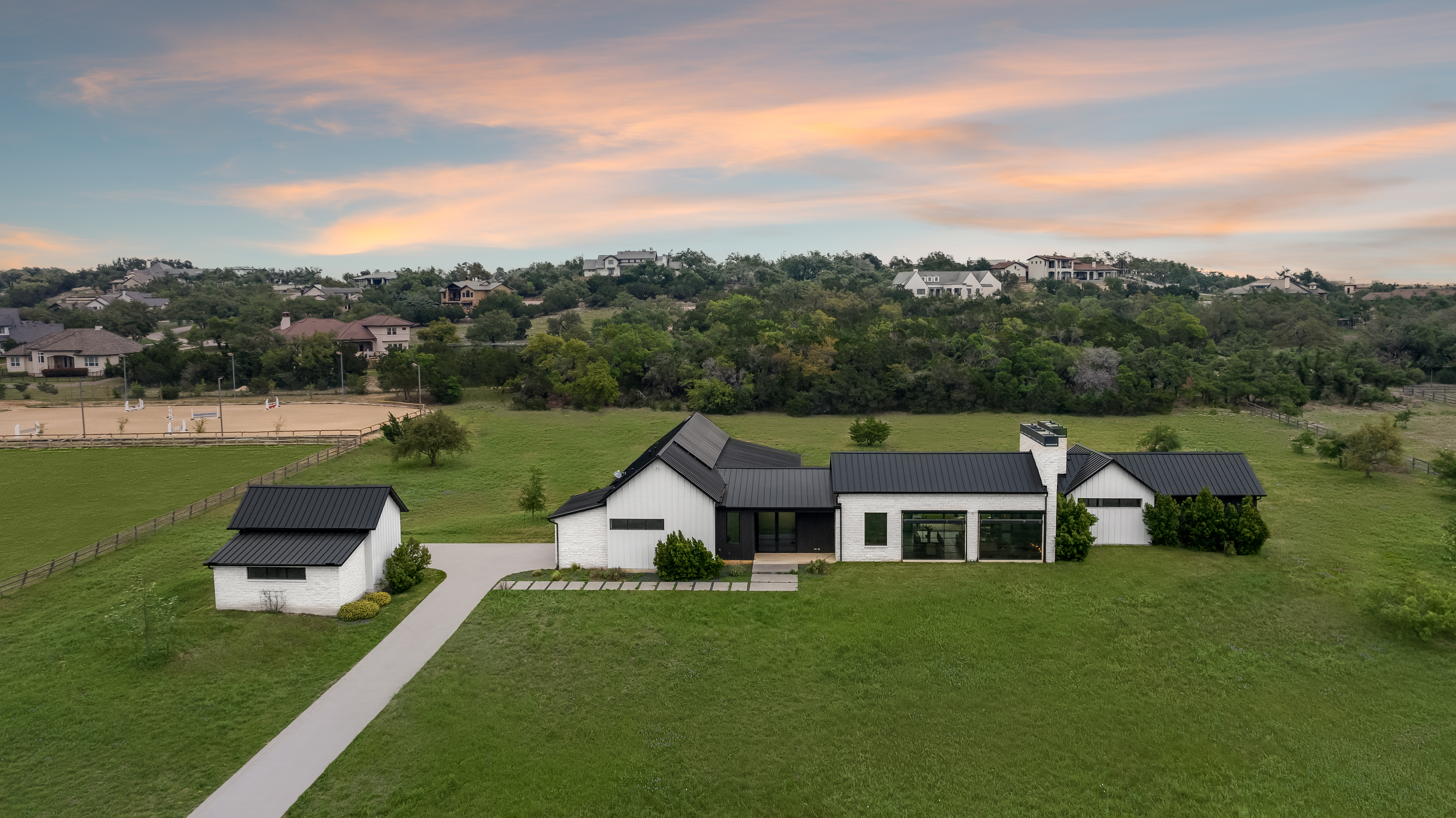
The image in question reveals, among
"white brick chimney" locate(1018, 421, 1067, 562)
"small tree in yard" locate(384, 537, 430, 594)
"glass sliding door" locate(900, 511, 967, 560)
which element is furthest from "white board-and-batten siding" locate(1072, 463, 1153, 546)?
"small tree in yard" locate(384, 537, 430, 594)

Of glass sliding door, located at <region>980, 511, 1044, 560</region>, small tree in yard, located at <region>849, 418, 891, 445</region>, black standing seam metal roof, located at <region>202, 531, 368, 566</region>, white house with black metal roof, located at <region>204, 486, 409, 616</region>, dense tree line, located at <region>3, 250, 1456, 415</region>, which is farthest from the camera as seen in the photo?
dense tree line, located at <region>3, 250, 1456, 415</region>

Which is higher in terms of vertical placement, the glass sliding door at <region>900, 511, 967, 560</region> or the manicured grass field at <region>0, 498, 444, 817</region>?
the glass sliding door at <region>900, 511, 967, 560</region>

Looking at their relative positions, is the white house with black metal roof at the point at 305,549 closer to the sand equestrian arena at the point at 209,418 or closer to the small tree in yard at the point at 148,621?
the small tree in yard at the point at 148,621

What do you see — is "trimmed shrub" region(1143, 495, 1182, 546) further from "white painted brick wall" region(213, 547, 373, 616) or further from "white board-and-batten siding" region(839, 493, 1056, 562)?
"white painted brick wall" region(213, 547, 373, 616)

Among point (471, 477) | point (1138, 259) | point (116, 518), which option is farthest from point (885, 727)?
point (1138, 259)

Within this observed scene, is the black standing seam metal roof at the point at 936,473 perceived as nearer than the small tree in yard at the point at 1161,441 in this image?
Yes

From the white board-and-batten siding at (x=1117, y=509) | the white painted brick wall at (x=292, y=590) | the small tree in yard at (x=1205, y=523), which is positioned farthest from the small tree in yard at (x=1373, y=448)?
the white painted brick wall at (x=292, y=590)
